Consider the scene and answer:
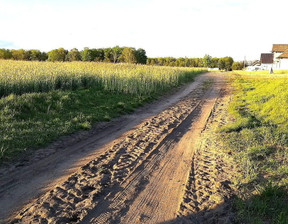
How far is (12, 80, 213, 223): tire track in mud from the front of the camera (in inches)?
130

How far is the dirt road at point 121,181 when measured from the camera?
3.36 m

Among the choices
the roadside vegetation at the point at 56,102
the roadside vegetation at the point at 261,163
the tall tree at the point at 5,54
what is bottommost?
the roadside vegetation at the point at 261,163

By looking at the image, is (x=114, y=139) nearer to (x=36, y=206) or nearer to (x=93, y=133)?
(x=93, y=133)

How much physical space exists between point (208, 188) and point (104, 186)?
1.80 metres

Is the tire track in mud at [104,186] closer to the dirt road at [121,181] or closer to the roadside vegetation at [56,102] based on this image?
the dirt road at [121,181]

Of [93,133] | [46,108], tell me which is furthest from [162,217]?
[46,108]

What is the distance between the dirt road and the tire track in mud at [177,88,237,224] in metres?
0.01

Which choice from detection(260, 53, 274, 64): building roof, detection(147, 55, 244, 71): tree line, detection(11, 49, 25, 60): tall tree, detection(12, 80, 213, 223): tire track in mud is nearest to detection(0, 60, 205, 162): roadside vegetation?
detection(12, 80, 213, 223): tire track in mud

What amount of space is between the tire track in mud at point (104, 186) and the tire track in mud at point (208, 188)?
2.67 ft

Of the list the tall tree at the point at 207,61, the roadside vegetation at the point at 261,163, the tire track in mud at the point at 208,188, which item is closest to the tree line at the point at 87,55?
the tall tree at the point at 207,61

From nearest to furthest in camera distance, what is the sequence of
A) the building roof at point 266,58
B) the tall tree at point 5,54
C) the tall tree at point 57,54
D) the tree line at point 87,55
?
the tall tree at point 5,54 < the tall tree at point 57,54 < the tree line at point 87,55 < the building roof at point 266,58

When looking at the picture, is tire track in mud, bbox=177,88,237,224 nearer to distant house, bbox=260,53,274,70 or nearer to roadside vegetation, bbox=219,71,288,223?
roadside vegetation, bbox=219,71,288,223

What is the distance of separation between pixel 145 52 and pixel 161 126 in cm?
6348

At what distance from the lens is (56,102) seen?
362 inches
